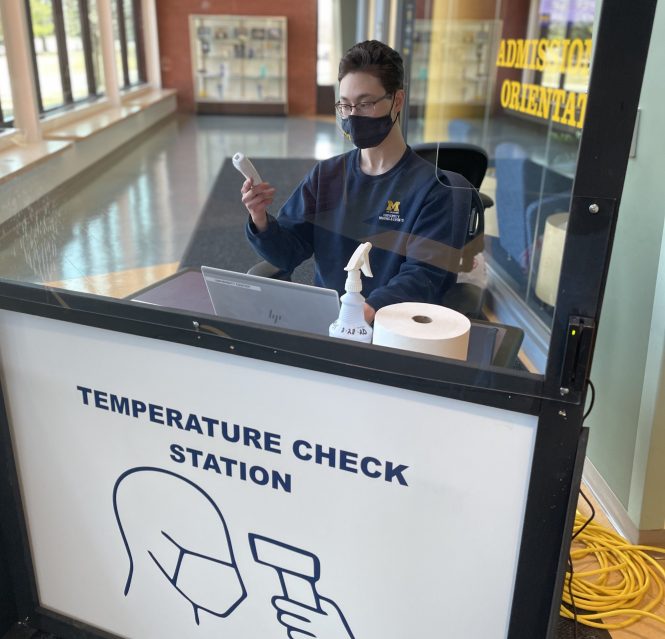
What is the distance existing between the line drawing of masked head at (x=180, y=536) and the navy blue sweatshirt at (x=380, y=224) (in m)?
0.49

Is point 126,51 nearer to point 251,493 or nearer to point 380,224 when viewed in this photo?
point 380,224

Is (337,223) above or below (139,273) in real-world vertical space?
above

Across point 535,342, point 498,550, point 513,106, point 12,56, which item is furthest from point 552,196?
point 12,56

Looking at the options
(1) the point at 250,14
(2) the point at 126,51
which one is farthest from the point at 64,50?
(1) the point at 250,14

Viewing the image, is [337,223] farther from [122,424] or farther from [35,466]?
[35,466]

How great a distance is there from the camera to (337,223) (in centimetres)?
133

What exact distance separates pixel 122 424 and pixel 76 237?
1.62 ft

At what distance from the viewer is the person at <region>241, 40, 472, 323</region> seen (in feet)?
3.89

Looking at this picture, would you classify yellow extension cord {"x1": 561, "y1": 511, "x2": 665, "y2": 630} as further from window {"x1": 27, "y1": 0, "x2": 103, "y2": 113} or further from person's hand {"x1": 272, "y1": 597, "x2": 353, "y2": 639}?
window {"x1": 27, "y1": 0, "x2": 103, "y2": 113}

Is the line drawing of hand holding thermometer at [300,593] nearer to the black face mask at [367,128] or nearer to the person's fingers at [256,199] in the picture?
the person's fingers at [256,199]

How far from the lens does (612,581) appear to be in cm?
167

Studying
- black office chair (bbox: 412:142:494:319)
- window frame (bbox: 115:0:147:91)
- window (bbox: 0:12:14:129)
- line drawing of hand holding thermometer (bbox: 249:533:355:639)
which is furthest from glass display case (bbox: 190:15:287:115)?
line drawing of hand holding thermometer (bbox: 249:533:355:639)

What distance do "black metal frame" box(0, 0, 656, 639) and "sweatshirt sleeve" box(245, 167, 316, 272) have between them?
15.6 inches

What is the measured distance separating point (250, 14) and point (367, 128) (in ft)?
12.3
